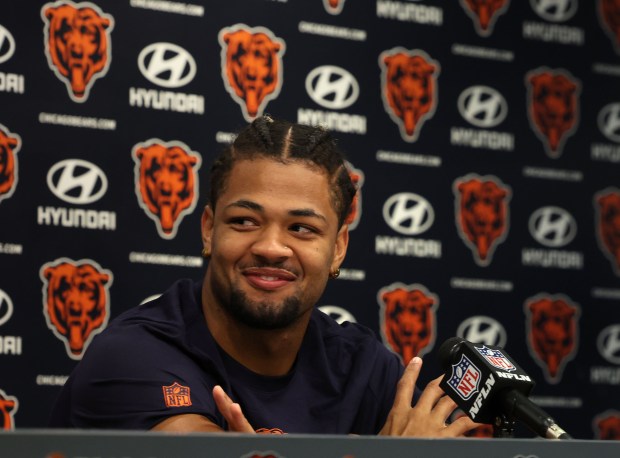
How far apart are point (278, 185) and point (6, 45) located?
138cm

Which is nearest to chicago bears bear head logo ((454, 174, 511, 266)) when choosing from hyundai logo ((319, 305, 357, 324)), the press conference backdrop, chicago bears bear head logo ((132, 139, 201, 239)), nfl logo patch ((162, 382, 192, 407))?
the press conference backdrop

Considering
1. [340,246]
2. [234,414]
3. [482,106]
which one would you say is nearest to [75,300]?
[340,246]

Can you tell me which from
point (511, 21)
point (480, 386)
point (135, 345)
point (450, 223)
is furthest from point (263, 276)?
point (511, 21)

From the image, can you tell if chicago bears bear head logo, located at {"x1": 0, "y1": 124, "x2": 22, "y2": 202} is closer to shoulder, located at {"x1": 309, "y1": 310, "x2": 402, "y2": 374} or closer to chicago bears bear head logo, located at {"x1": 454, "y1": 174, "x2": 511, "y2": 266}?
shoulder, located at {"x1": 309, "y1": 310, "x2": 402, "y2": 374}

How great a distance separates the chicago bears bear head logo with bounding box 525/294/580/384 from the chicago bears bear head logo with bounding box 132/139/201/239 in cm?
131

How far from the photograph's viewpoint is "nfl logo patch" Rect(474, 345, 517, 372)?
1429mm

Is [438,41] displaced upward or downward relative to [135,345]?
upward

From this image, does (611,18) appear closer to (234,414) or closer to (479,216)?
(479,216)

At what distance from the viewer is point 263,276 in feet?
6.34

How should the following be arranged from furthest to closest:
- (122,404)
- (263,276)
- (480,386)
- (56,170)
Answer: (56,170) → (263,276) → (122,404) → (480,386)

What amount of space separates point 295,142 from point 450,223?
149cm

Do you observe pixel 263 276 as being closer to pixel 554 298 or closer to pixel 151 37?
pixel 151 37

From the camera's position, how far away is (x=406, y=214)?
331cm

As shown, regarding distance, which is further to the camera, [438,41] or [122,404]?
[438,41]
